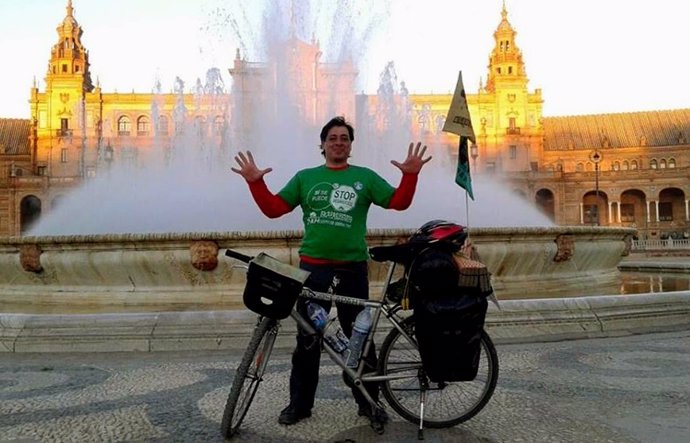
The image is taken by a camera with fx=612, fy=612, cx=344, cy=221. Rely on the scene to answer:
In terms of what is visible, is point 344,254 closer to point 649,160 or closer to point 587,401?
point 587,401

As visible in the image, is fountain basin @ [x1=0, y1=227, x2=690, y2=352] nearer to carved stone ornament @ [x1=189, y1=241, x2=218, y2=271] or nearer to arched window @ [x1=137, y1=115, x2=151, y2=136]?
carved stone ornament @ [x1=189, y1=241, x2=218, y2=271]

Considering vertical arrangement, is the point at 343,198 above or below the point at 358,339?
above

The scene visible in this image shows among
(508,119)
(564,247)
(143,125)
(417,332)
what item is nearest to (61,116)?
(143,125)

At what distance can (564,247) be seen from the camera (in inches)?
305

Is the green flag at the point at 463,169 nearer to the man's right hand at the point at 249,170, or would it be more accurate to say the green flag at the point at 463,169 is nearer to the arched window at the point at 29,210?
the man's right hand at the point at 249,170

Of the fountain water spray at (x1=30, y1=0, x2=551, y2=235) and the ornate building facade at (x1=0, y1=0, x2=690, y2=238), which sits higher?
the ornate building facade at (x1=0, y1=0, x2=690, y2=238)

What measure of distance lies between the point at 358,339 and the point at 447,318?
49 cm

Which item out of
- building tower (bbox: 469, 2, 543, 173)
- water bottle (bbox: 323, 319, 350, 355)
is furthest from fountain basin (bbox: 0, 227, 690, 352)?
building tower (bbox: 469, 2, 543, 173)

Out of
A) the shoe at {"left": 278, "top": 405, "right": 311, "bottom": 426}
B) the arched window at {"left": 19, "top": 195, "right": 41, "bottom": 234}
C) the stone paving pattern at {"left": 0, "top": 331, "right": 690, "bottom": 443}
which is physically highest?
the arched window at {"left": 19, "top": 195, "right": 41, "bottom": 234}

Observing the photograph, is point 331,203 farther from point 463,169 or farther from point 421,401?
point 463,169

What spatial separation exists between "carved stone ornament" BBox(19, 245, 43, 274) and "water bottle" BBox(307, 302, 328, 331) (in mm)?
5214

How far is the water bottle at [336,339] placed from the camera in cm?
309

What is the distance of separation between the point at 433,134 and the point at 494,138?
1582 cm

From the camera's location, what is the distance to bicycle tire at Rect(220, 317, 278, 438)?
2.91 metres
